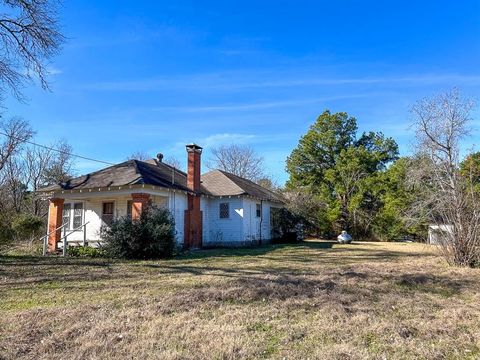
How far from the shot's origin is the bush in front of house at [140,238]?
14.8 metres

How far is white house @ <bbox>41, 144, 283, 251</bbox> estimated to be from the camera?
1811cm

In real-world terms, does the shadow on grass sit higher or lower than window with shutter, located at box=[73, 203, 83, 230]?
lower

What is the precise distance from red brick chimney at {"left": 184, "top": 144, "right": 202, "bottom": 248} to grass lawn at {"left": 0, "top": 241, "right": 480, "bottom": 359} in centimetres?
926

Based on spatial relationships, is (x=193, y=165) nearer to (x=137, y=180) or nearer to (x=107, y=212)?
(x=137, y=180)

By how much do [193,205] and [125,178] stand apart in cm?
382

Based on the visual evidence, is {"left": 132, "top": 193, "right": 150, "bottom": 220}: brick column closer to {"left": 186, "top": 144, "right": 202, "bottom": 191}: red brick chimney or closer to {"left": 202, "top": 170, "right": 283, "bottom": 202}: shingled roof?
{"left": 186, "top": 144, "right": 202, "bottom": 191}: red brick chimney

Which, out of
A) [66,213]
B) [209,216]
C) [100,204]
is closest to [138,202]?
[100,204]

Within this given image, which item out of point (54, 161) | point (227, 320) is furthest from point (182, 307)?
point (54, 161)

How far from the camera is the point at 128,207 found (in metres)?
19.7

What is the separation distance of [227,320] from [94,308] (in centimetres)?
233

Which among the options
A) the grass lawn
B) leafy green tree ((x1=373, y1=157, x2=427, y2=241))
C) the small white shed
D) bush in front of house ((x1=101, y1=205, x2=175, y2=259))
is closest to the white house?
bush in front of house ((x1=101, y1=205, x2=175, y2=259))

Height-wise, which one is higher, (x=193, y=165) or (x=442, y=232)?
(x=193, y=165)

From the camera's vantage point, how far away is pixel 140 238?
14.9 m

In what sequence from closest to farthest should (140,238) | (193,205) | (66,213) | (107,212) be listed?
1. (140,238)
2. (107,212)
3. (193,205)
4. (66,213)
